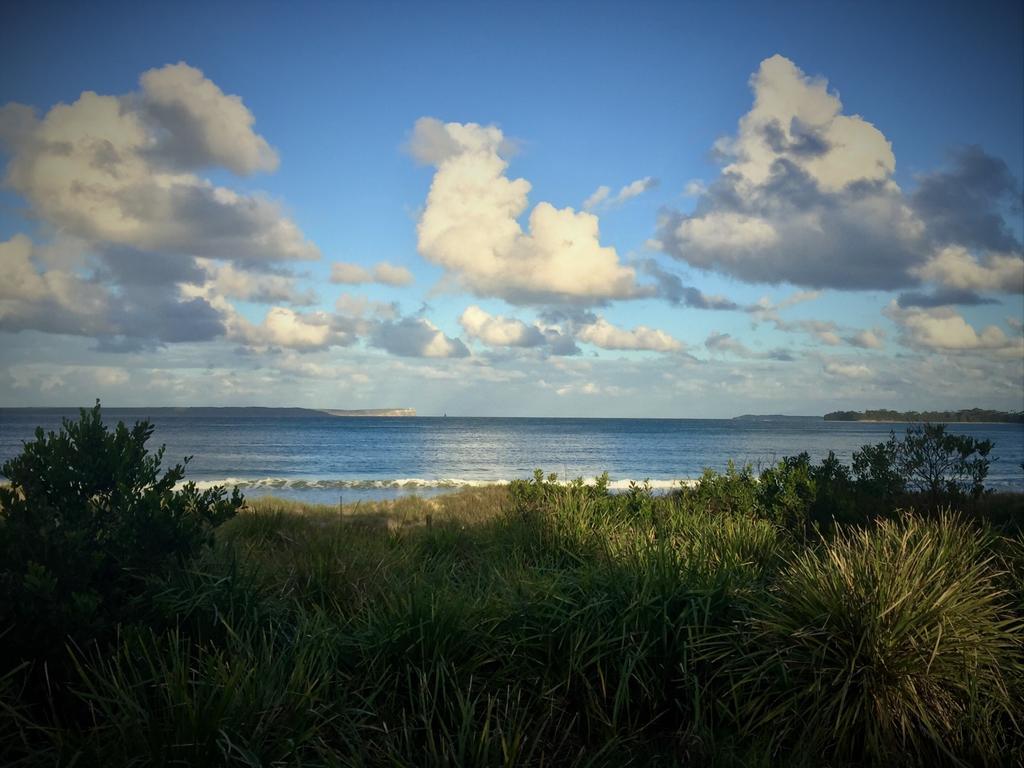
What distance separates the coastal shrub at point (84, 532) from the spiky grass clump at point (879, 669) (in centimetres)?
482

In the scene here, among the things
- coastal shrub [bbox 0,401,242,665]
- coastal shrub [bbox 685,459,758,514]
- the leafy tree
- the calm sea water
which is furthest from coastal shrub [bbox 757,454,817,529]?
the calm sea water

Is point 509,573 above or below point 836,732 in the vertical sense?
above

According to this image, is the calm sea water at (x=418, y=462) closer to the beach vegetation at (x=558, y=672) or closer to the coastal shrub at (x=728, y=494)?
the coastal shrub at (x=728, y=494)

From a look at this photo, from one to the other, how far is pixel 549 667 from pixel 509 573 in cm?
189

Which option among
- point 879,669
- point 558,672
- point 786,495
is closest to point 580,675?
point 558,672

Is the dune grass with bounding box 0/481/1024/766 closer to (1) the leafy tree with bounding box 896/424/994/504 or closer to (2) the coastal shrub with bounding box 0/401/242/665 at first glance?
(2) the coastal shrub with bounding box 0/401/242/665

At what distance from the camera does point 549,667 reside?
524cm

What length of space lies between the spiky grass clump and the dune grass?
0.8 inches

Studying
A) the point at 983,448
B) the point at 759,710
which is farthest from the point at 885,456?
the point at 759,710

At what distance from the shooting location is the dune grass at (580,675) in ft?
13.7

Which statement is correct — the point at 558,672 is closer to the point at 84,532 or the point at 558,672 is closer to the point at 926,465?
the point at 84,532

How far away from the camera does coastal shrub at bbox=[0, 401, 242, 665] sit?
16.6 feet

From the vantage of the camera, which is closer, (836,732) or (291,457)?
(836,732)

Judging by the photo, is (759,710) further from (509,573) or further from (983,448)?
(983,448)
